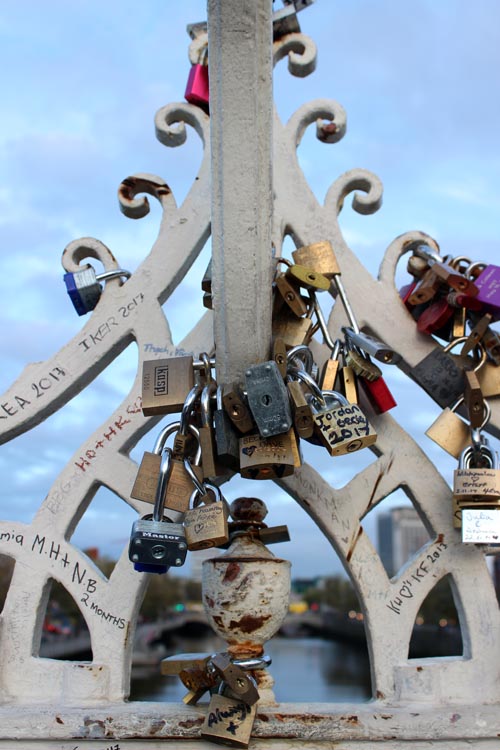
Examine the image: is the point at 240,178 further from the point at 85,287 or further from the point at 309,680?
the point at 309,680

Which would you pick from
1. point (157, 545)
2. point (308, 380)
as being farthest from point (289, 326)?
point (157, 545)

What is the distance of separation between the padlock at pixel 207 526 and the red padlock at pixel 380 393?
1.05 m

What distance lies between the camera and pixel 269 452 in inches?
139

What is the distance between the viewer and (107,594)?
13.1ft

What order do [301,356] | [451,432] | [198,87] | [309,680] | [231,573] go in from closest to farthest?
1. [231,573]
2. [301,356]
3. [451,432]
4. [198,87]
5. [309,680]

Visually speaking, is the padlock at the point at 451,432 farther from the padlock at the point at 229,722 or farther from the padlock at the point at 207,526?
the padlock at the point at 229,722

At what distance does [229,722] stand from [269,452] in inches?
43.9

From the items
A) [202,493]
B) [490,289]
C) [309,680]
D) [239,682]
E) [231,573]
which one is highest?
[490,289]

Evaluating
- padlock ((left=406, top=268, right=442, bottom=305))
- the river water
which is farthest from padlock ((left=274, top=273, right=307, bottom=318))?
the river water

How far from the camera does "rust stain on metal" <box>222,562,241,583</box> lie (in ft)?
12.0

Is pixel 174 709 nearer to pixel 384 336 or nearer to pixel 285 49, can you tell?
pixel 384 336

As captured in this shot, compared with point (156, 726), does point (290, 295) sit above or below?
above

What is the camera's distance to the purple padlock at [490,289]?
427 cm

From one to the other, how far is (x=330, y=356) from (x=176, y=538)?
1.32 metres
